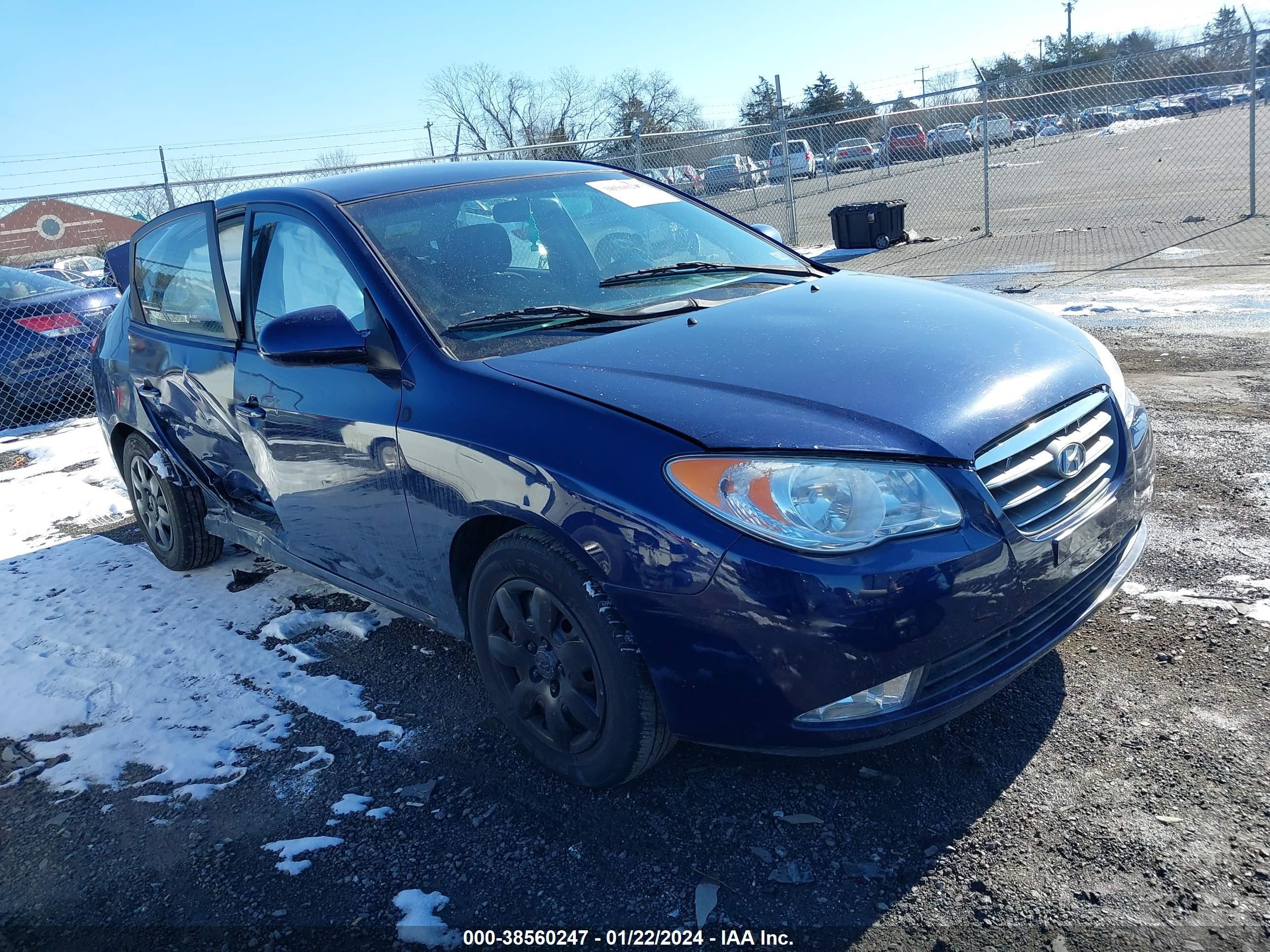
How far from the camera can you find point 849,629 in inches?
85.7

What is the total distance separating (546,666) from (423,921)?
703 mm

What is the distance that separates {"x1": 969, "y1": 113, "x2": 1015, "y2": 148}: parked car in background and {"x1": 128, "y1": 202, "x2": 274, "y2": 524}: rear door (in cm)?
1421

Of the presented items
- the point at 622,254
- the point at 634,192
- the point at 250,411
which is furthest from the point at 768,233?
the point at 250,411

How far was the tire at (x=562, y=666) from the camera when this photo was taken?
247 cm

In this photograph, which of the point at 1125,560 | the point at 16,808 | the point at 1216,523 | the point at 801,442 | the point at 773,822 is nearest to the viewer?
the point at 801,442

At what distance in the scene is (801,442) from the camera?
7.59 feet

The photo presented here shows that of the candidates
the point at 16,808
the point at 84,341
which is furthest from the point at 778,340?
the point at 84,341

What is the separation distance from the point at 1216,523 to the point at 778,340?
2.27 m

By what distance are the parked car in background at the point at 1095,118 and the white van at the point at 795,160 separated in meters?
4.73

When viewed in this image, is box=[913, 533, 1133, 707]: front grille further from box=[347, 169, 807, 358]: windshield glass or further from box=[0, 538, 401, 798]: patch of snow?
box=[0, 538, 401, 798]: patch of snow

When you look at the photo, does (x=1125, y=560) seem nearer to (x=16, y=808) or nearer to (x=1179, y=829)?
(x=1179, y=829)

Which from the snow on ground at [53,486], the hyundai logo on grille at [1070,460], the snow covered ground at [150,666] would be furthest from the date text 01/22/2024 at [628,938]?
the snow on ground at [53,486]

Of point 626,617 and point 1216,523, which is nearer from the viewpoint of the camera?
point 626,617

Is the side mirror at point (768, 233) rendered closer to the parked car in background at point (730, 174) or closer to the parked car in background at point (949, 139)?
the parked car in background at point (730, 174)
